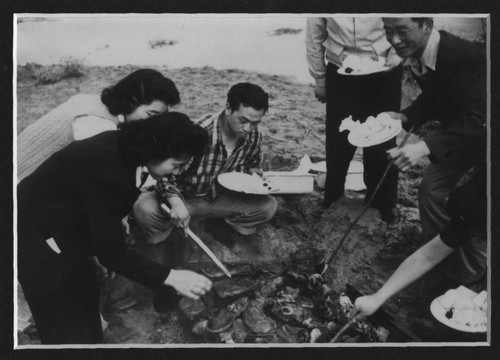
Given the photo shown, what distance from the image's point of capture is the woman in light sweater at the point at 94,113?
11.9 ft

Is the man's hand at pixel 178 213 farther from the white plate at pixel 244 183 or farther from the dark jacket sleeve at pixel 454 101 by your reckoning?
the dark jacket sleeve at pixel 454 101

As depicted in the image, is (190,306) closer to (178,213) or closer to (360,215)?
(178,213)

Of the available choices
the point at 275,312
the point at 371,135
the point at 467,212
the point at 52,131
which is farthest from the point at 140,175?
the point at 467,212

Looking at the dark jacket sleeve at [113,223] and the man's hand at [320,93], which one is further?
the man's hand at [320,93]

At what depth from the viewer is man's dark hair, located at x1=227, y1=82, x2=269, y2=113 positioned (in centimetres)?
382

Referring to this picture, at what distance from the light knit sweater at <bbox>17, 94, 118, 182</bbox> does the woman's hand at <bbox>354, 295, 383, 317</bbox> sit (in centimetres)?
188

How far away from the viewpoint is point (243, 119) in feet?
12.6

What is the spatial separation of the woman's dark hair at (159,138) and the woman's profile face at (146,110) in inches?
2.1

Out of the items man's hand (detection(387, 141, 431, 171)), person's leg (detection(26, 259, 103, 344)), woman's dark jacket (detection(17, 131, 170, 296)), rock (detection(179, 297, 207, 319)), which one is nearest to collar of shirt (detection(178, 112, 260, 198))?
woman's dark jacket (detection(17, 131, 170, 296))

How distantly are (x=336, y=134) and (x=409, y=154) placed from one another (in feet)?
1.56

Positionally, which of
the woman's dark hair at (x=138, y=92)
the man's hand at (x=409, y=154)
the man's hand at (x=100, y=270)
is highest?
the woman's dark hair at (x=138, y=92)

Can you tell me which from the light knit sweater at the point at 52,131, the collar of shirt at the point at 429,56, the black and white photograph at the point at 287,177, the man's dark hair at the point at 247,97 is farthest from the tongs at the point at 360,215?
the light knit sweater at the point at 52,131

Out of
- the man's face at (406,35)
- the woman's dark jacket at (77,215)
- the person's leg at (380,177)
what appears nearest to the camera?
the woman's dark jacket at (77,215)

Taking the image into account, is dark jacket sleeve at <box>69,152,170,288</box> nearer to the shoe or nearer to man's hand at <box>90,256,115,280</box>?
man's hand at <box>90,256,115,280</box>
